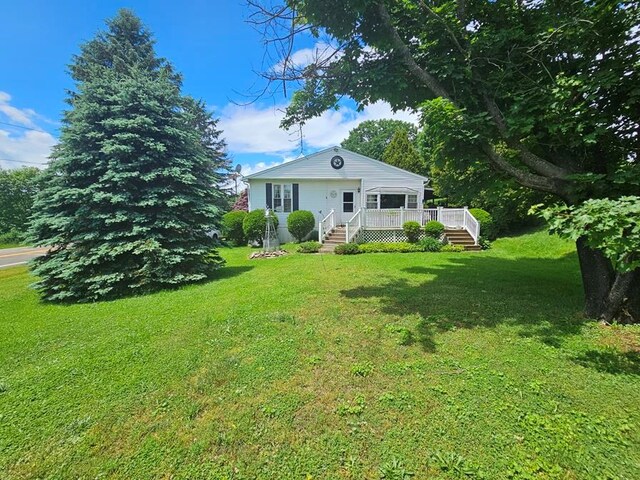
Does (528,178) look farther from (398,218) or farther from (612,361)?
(398,218)

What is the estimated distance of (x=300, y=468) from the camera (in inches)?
79.3

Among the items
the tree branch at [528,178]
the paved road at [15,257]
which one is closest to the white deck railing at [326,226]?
the tree branch at [528,178]

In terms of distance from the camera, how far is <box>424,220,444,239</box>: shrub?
A: 12.9 m

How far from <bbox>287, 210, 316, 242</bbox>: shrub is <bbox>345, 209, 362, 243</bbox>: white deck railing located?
103 inches

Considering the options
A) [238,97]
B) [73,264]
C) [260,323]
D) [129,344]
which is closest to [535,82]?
[238,97]

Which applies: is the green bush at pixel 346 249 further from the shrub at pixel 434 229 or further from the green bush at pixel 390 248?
the shrub at pixel 434 229

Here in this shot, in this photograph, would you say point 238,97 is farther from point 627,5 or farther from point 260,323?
point 627,5

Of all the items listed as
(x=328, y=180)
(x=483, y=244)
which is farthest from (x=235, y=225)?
(x=483, y=244)

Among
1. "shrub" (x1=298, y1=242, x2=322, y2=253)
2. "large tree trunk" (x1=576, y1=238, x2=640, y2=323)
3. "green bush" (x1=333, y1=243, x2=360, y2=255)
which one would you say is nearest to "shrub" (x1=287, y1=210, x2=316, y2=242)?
"shrub" (x1=298, y1=242, x2=322, y2=253)

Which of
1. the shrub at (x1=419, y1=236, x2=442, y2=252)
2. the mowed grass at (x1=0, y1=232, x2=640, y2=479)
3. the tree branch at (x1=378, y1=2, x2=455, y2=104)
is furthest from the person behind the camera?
the shrub at (x1=419, y1=236, x2=442, y2=252)

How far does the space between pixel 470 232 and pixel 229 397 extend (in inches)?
523

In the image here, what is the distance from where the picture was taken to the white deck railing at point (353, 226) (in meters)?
12.8

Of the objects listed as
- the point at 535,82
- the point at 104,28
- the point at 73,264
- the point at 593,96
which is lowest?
the point at 73,264

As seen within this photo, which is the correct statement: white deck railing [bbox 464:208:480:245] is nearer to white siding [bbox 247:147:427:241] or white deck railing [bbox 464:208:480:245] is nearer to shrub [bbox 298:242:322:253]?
white siding [bbox 247:147:427:241]
